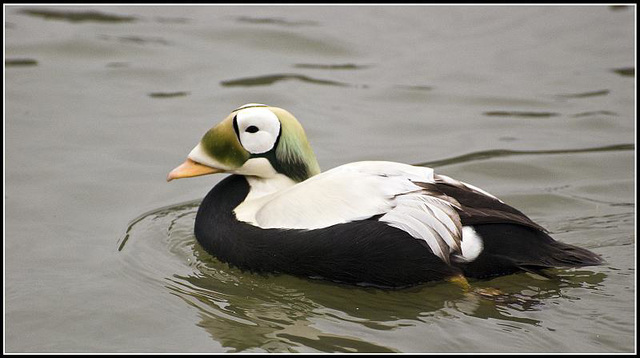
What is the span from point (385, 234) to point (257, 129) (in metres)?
0.89

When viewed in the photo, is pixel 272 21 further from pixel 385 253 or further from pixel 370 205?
pixel 385 253

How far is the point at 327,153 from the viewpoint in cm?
640

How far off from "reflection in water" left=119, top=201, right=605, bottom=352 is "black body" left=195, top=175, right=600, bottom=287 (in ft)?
0.24

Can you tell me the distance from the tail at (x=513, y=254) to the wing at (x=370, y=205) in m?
0.14

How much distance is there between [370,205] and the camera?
4.17m

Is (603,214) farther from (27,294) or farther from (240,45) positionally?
(240,45)

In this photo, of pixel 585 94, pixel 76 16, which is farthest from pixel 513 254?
pixel 76 16

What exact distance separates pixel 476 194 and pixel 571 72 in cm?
389

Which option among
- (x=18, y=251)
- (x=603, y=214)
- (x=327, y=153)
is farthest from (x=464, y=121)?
(x=18, y=251)

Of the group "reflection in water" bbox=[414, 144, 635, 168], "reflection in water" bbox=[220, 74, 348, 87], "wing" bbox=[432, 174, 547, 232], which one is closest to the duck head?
"wing" bbox=[432, 174, 547, 232]

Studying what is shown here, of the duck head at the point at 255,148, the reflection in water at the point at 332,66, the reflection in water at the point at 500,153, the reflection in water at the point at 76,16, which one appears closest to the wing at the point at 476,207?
the duck head at the point at 255,148

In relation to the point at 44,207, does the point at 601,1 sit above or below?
above

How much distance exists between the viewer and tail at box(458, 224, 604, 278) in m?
4.16

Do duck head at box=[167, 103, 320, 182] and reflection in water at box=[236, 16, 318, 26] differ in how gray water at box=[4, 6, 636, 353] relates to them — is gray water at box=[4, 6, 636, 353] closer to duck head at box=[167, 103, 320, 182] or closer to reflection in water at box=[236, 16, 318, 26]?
reflection in water at box=[236, 16, 318, 26]
